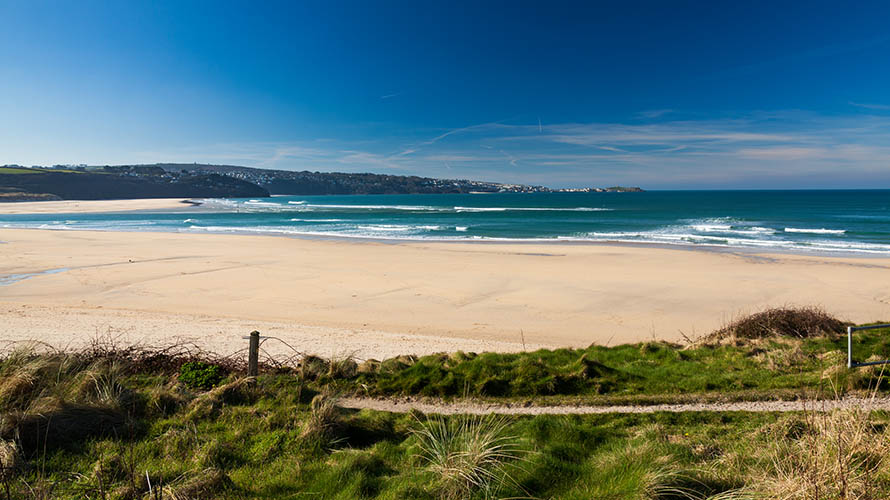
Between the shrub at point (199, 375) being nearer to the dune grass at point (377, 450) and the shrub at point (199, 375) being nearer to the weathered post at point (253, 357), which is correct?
the weathered post at point (253, 357)

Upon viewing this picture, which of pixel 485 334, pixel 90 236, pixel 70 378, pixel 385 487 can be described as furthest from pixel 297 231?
pixel 385 487

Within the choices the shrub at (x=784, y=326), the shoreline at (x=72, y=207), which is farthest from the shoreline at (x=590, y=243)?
the shoreline at (x=72, y=207)

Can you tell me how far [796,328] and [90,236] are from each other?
145 ft

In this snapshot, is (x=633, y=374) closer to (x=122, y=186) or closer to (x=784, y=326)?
(x=784, y=326)

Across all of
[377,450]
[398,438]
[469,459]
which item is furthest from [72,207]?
[469,459]

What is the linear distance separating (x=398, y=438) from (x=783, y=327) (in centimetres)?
924

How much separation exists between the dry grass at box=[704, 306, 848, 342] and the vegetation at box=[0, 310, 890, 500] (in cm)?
216

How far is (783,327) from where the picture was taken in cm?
1034

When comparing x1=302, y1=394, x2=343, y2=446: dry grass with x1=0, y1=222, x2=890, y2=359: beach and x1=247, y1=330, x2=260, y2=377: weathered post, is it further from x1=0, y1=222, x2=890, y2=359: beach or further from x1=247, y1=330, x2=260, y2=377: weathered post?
x1=0, y1=222, x2=890, y2=359: beach

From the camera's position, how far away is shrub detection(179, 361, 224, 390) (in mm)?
7168

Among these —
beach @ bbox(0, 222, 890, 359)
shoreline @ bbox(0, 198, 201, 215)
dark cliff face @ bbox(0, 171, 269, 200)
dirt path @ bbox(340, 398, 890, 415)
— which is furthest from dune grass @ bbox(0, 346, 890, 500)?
dark cliff face @ bbox(0, 171, 269, 200)

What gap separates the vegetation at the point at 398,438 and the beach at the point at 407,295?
10.3 feet

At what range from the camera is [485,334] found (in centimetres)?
1255

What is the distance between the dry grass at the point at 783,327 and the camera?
10067mm
